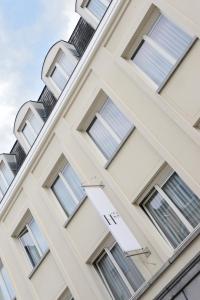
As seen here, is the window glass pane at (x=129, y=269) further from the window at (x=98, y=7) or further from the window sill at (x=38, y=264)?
the window at (x=98, y=7)

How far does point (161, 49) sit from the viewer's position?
36.1 ft

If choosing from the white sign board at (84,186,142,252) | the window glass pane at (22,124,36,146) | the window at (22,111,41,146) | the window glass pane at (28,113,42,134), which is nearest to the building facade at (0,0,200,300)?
the white sign board at (84,186,142,252)

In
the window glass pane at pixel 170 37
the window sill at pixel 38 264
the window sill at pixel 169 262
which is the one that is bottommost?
the window sill at pixel 169 262

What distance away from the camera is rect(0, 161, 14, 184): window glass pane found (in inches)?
679

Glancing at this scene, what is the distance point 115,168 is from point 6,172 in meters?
7.59

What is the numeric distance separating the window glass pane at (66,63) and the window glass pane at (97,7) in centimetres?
177

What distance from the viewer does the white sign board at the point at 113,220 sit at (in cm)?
985

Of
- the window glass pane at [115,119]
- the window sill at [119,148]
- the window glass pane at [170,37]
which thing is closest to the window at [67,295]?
the window sill at [119,148]

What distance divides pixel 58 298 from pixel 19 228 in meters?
3.59

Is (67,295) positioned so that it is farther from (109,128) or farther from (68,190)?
(109,128)

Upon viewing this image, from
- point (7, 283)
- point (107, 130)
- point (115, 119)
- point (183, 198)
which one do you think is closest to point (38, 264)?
point (7, 283)

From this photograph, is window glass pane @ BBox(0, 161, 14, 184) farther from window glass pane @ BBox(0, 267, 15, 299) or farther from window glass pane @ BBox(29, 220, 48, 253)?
window glass pane @ BBox(0, 267, 15, 299)

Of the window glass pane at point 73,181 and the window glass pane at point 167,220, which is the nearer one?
the window glass pane at point 167,220

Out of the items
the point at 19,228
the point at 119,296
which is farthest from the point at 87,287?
the point at 19,228
